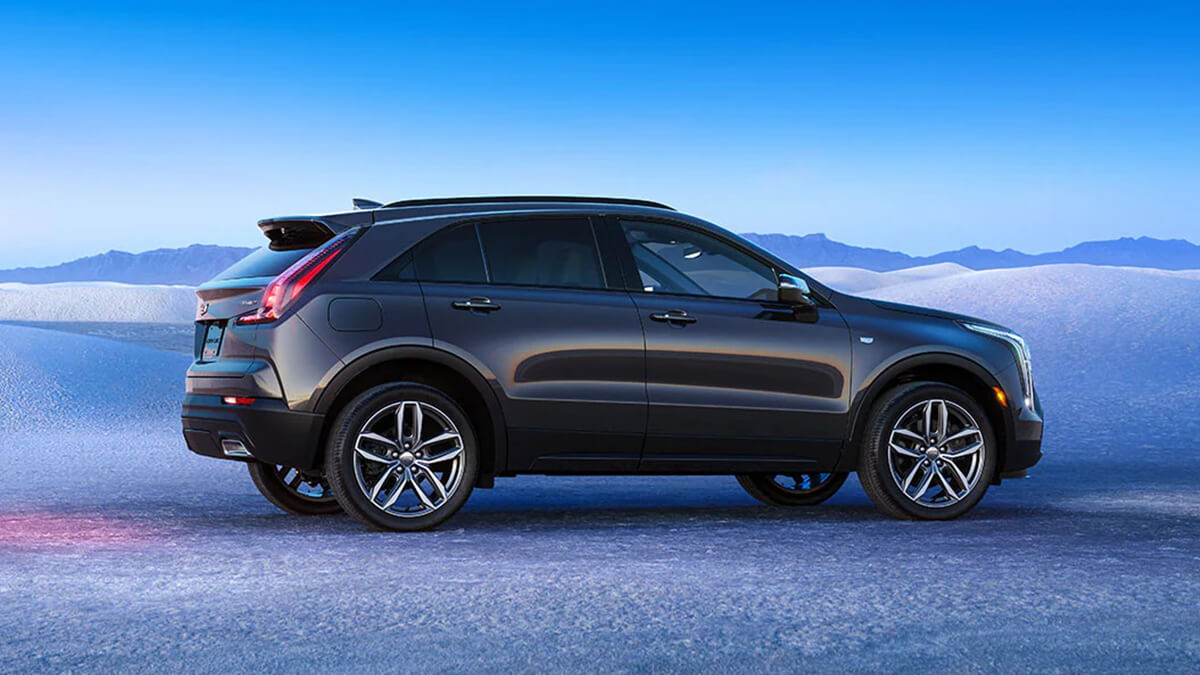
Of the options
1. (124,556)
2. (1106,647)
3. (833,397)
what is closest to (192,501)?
(124,556)

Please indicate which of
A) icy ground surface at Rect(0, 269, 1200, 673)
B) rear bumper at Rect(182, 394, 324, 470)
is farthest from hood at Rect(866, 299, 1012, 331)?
rear bumper at Rect(182, 394, 324, 470)

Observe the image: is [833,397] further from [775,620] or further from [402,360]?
[775,620]

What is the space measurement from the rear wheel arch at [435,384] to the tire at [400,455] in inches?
3.7

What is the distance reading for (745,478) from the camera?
9328 millimetres

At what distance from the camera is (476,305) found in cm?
719

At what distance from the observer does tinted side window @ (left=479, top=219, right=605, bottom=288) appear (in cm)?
744

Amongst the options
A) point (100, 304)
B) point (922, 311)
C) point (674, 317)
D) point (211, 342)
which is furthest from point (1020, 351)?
point (100, 304)

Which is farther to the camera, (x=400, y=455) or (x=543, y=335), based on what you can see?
(x=543, y=335)

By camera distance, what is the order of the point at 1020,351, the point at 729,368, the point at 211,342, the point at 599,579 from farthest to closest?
the point at 1020,351, the point at 729,368, the point at 211,342, the point at 599,579

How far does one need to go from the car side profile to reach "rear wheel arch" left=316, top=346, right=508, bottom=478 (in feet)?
0.04

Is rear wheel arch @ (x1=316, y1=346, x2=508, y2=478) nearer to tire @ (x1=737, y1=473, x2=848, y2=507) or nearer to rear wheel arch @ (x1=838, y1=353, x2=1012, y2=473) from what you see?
rear wheel arch @ (x1=838, y1=353, x2=1012, y2=473)

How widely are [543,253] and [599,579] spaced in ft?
7.28

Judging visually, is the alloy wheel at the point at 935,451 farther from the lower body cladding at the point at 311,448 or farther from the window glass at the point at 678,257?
the window glass at the point at 678,257

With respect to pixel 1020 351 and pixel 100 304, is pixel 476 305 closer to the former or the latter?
pixel 1020 351
